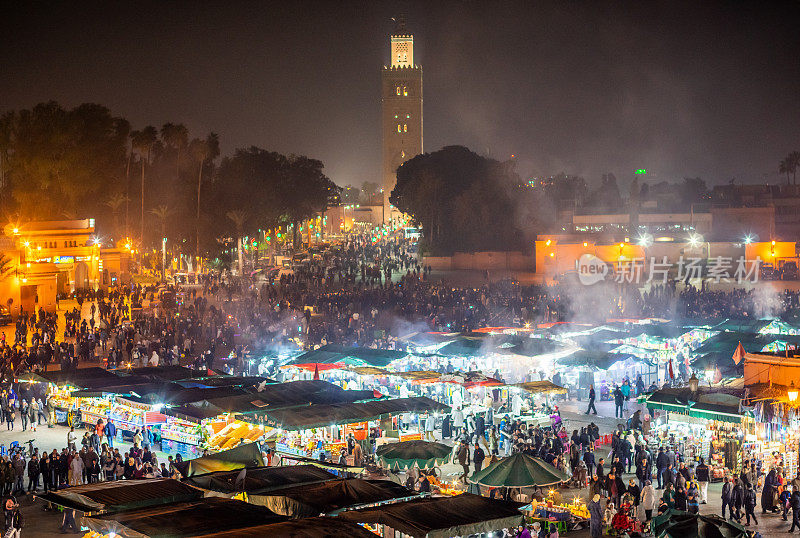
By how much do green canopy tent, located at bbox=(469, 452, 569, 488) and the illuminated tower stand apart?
11750cm

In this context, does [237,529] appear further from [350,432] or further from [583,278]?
[583,278]

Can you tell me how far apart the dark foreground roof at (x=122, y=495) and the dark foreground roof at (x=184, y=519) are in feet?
1.30

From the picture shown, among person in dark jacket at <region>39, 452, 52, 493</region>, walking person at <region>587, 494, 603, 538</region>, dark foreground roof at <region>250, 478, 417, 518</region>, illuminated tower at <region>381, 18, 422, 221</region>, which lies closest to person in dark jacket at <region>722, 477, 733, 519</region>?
walking person at <region>587, 494, 603, 538</region>

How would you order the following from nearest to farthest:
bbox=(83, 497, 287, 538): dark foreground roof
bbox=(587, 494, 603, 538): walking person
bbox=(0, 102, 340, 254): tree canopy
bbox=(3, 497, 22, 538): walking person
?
bbox=(83, 497, 287, 538): dark foreground roof < bbox=(3, 497, 22, 538): walking person < bbox=(587, 494, 603, 538): walking person < bbox=(0, 102, 340, 254): tree canopy

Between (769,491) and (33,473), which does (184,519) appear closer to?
(33,473)

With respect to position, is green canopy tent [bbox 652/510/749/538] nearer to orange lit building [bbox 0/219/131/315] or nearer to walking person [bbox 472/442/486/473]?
walking person [bbox 472/442/486/473]

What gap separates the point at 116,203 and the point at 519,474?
54.1 metres

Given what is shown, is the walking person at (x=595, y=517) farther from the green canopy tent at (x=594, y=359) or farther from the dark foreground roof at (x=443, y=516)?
the green canopy tent at (x=594, y=359)

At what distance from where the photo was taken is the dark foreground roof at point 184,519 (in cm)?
1062

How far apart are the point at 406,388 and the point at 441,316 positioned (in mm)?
12610

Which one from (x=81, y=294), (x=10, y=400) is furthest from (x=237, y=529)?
(x=81, y=294)

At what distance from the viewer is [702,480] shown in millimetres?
16172

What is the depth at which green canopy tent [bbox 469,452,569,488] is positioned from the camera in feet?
47.5

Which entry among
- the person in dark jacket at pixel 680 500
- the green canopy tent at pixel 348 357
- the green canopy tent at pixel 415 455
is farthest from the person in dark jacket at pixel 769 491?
the green canopy tent at pixel 348 357
